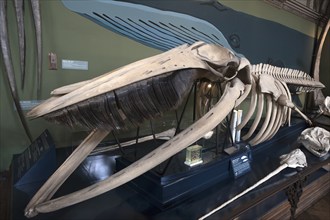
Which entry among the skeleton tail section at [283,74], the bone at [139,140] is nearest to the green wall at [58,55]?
the bone at [139,140]

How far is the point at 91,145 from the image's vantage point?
0.94 m

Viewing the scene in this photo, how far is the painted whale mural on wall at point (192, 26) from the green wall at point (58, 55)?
0.10m

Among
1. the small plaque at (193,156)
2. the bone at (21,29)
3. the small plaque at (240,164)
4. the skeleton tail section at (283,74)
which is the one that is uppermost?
the bone at (21,29)

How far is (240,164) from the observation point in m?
1.50

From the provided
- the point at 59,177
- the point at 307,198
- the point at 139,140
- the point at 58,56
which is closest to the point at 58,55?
the point at 58,56

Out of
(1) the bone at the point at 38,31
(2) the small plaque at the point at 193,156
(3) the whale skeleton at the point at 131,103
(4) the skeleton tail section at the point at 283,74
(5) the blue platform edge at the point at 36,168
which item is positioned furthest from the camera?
(4) the skeleton tail section at the point at 283,74

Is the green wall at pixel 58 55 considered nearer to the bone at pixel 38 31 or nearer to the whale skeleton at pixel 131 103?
the bone at pixel 38 31

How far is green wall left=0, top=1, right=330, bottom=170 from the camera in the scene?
63.2 inches

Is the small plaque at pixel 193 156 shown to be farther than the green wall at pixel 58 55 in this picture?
No

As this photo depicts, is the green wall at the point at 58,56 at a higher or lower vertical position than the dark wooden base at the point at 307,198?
higher

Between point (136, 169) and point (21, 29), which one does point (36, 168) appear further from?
point (21, 29)

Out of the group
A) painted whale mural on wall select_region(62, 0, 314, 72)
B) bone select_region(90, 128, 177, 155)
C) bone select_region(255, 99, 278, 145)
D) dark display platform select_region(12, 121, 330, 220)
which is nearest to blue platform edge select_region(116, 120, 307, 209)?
dark display platform select_region(12, 121, 330, 220)

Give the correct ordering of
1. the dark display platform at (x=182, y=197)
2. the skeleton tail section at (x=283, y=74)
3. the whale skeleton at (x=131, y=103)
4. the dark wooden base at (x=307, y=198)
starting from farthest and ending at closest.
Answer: the skeleton tail section at (x=283, y=74), the dark wooden base at (x=307, y=198), the dark display platform at (x=182, y=197), the whale skeleton at (x=131, y=103)

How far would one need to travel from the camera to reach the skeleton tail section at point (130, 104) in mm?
648
